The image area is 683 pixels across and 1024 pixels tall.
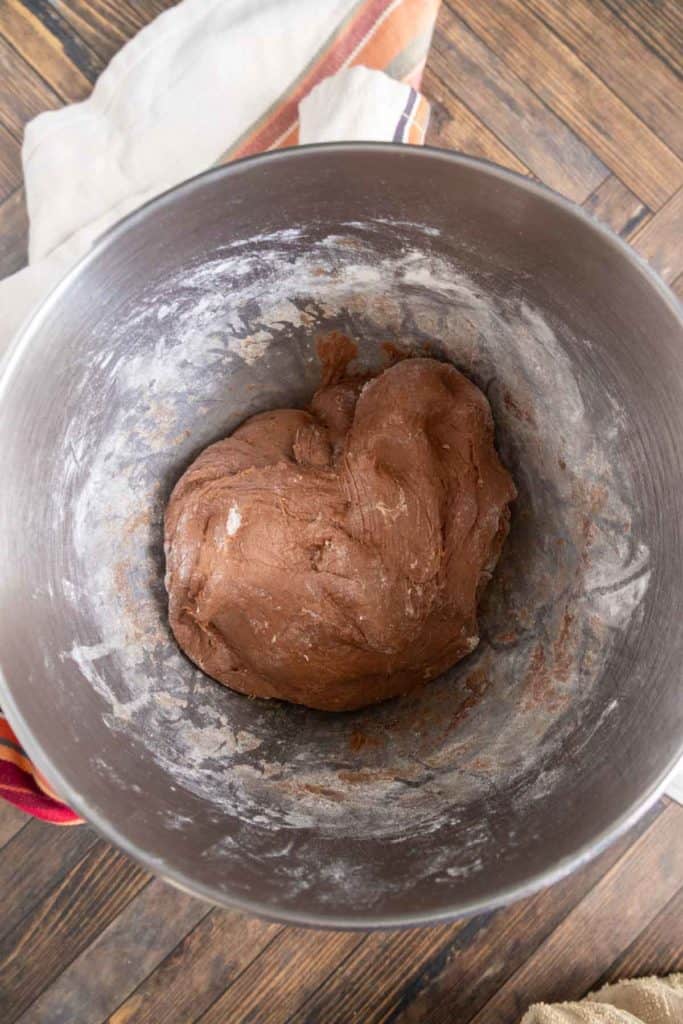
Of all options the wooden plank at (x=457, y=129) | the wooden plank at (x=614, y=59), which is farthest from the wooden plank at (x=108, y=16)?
the wooden plank at (x=614, y=59)

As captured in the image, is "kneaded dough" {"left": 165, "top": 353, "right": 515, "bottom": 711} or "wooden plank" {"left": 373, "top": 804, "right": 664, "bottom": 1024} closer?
"kneaded dough" {"left": 165, "top": 353, "right": 515, "bottom": 711}

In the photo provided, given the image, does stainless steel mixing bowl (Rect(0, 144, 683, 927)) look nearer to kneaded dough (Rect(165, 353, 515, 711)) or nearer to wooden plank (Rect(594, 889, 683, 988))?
kneaded dough (Rect(165, 353, 515, 711))

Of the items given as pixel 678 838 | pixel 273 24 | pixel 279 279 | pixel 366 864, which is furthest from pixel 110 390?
pixel 678 838

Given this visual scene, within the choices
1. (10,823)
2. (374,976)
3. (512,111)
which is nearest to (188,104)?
(512,111)

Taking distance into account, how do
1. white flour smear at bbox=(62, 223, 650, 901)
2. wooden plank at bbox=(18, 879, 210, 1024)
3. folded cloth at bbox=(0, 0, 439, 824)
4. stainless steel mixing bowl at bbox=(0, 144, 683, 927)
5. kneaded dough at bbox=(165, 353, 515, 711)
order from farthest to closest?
wooden plank at bbox=(18, 879, 210, 1024), folded cloth at bbox=(0, 0, 439, 824), kneaded dough at bbox=(165, 353, 515, 711), white flour smear at bbox=(62, 223, 650, 901), stainless steel mixing bowl at bbox=(0, 144, 683, 927)

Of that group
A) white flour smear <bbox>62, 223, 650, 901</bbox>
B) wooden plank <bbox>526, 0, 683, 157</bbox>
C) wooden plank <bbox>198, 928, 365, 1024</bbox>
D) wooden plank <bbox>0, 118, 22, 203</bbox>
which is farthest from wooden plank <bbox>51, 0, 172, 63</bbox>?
wooden plank <bbox>198, 928, 365, 1024</bbox>

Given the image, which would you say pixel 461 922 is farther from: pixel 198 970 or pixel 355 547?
pixel 355 547

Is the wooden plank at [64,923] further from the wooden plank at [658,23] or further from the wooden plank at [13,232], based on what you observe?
the wooden plank at [658,23]
